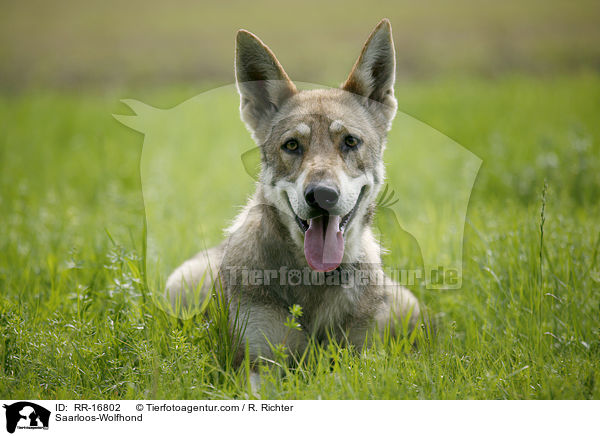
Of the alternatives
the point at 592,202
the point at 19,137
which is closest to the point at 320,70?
the point at 592,202

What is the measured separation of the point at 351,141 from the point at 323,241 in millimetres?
714

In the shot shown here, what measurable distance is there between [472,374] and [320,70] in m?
7.17

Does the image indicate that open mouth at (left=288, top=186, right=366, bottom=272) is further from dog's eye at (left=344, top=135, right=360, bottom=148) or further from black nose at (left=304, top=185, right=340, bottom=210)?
dog's eye at (left=344, top=135, right=360, bottom=148)

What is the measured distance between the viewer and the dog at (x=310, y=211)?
327 centimetres

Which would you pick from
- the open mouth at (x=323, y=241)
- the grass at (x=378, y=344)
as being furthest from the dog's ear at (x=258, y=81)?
the grass at (x=378, y=344)

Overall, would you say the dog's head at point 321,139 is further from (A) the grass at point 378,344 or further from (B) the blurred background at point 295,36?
(B) the blurred background at point 295,36

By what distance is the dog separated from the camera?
3268 millimetres

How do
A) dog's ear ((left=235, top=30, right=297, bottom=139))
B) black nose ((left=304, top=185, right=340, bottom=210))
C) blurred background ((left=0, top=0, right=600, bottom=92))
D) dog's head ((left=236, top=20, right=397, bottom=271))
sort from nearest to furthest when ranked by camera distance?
black nose ((left=304, top=185, right=340, bottom=210)) → dog's head ((left=236, top=20, right=397, bottom=271)) → dog's ear ((left=235, top=30, right=297, bottom=139)) → blurred background ((left=0, top=0, right=600, bottom=92))

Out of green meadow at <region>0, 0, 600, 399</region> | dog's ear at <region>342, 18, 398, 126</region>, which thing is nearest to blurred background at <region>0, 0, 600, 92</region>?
green meadow at <region>0, 0, 600, 399</region>

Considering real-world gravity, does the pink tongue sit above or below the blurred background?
below

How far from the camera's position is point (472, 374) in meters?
3.23

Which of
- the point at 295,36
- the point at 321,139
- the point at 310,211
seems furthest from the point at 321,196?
the point at 295,36

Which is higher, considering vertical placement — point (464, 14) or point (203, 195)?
point (464, 14)
